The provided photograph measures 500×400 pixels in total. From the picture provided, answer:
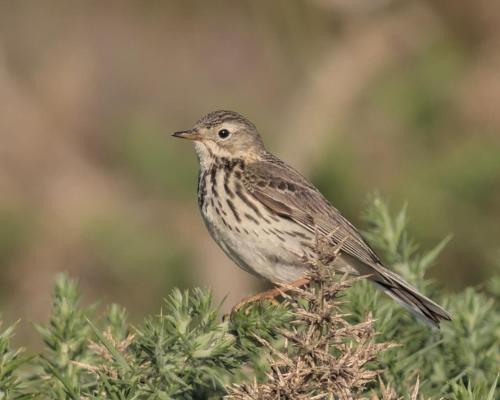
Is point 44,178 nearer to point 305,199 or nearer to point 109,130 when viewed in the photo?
point 109,130

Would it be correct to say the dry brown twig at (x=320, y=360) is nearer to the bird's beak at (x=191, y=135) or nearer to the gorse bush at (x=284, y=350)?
the gorse bush at (x=284, y=350)

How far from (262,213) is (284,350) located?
2334 mm

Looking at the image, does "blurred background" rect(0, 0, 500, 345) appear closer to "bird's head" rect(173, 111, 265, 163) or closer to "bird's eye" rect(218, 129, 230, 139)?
"bird's head" rect(173, 111, 265, 163)

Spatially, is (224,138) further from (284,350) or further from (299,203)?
Result: (284,350)

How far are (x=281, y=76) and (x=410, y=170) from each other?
6.46 ft

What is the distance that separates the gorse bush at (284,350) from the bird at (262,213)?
39.5 inches

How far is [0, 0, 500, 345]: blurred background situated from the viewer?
24.8ft

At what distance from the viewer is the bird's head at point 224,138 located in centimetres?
616

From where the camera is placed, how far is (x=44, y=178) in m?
8.75

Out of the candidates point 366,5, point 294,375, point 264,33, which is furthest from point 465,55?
point 294,375

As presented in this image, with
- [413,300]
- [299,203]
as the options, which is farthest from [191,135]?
[413,300]

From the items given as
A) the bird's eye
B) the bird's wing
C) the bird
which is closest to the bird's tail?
the bird

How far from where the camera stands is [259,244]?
5324mm

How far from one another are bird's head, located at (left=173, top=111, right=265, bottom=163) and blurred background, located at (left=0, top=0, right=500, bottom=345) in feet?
4.58
